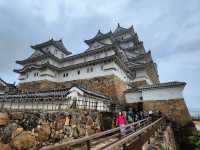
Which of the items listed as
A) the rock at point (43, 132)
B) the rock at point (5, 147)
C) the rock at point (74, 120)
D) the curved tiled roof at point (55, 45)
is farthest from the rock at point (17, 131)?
the curved tiled roof at point (55, 45)

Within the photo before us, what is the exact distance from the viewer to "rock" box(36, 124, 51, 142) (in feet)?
20.4

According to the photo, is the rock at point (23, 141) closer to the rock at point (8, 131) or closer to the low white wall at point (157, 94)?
the rock at point (8, 131)

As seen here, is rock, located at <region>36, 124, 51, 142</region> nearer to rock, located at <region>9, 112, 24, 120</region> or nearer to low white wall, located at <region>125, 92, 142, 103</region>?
rock, located at <region>9, 112, 24, 120</region>

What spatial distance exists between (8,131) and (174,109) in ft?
59.1

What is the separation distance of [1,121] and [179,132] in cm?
1737

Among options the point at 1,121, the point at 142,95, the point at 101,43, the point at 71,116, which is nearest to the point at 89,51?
the point at 101,43

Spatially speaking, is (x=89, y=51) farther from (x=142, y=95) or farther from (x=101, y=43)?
(x=142, y=95)

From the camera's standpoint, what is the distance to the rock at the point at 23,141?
221 inches

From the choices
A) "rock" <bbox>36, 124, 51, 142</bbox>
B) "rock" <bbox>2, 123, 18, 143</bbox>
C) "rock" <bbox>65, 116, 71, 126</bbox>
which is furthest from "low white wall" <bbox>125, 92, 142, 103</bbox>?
"rock" <bbox>2, 123, 18, 143</bbox>

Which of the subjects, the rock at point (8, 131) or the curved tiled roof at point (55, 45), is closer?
the rock at point (8, 131)

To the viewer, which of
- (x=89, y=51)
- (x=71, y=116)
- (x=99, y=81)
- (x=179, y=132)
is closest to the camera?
(x=71, y=116)

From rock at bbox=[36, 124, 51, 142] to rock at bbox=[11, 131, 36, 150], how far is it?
294mm

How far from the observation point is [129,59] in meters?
31.0

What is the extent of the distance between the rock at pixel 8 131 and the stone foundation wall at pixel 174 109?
680 inches
